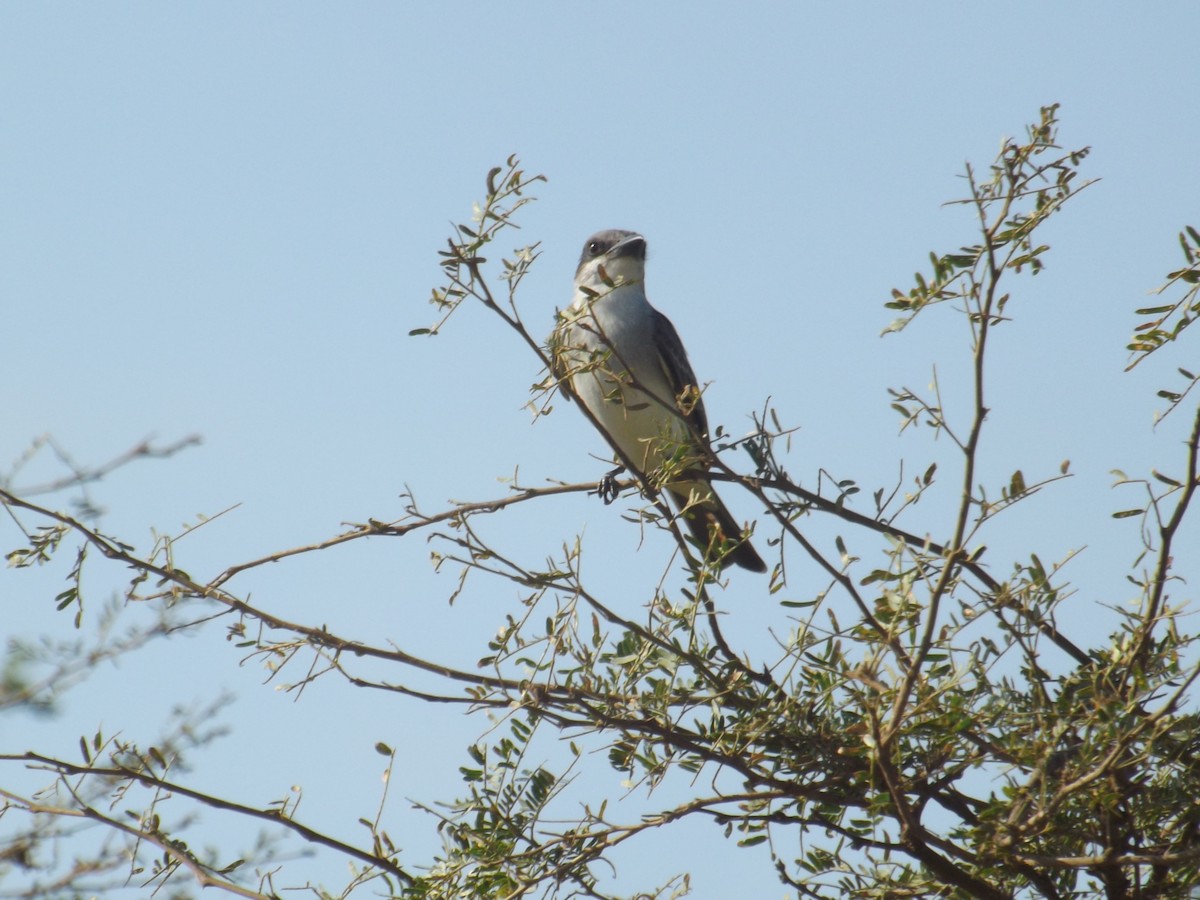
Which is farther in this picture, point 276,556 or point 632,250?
point 632,250

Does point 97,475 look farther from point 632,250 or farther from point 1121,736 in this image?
point 632,250

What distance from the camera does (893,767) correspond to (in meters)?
2.45

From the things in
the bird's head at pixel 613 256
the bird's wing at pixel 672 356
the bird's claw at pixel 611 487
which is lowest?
the bird's claw at pixel 611 487

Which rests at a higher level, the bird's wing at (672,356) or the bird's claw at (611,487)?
the bird's wing at (672,356)

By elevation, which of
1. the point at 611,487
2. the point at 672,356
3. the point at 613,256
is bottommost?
the point at 611,487

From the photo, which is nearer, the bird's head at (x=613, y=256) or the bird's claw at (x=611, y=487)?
the bird's claw at (x=611, y=487)

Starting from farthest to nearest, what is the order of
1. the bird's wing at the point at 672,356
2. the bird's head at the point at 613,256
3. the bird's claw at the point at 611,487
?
the bird's head at the point at 613,256 < the bird's wing at the point at 672,356 < the bird's claw at the point at 611,487

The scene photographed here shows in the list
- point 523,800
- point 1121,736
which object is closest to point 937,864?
point 1121,736

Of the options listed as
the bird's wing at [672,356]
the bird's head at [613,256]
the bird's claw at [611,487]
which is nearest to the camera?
the bird's claw at [611,487]

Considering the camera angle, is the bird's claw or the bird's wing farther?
the bird's wing

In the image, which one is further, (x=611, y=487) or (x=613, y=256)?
(x=613, y=256)

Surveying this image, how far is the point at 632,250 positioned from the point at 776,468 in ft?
15.2

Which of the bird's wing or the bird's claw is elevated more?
the bird's wing

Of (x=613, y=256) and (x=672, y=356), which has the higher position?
(x=613, y=256)
